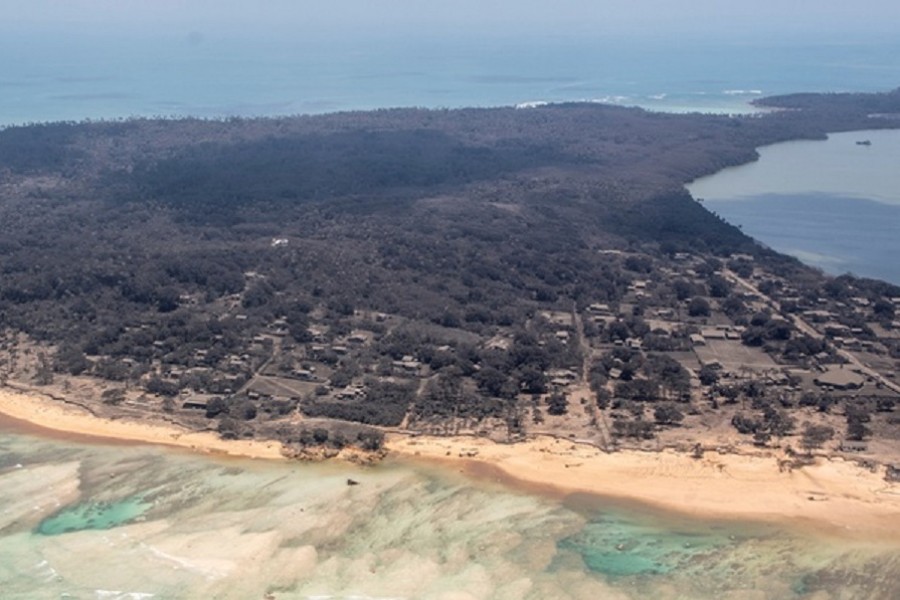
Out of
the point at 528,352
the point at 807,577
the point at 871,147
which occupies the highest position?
the point at 871,147

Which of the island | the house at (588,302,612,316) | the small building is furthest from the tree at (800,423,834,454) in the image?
the house at (588,302,612,316)

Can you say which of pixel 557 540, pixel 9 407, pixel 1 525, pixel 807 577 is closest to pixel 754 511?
pixel 807 577

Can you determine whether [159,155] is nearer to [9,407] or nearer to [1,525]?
[9,407]

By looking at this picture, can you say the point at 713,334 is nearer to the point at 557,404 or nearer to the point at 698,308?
the point at 698,308

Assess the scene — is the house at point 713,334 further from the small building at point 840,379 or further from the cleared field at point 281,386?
the cleared field at point 281,386

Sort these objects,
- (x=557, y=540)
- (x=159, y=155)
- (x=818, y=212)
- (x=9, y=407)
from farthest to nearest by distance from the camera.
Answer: (x=159, y=155) < (x=818, y=212) < (x=9, y=407) < (x=557, y=540)

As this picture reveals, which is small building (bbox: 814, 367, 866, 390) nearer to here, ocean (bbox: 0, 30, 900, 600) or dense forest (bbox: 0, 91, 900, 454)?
dense forest (bbox: 0, 91, 900, 454)
